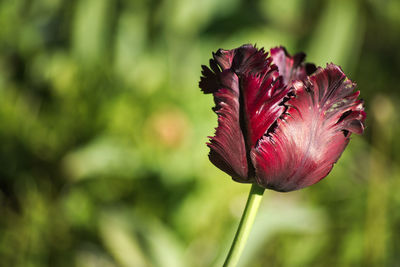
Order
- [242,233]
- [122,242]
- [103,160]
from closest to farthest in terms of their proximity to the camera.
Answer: [242,233] → [122,242] → [103,160]

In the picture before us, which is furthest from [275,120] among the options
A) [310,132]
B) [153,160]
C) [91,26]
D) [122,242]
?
[91,26]

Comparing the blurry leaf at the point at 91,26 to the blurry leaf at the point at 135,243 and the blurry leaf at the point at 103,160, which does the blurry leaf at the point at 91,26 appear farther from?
the blurry leaf at the point at 135,243

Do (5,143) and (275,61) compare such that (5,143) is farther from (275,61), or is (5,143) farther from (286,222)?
(275,61)

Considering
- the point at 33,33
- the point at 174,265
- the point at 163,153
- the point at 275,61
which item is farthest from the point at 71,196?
the point at 275,61

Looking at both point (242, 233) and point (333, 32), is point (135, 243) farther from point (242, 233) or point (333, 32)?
point (242, 233)

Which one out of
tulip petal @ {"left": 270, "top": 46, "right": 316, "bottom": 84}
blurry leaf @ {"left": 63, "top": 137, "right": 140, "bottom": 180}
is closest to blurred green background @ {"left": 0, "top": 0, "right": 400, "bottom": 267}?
blurry leaf @ {"left": 63, "top": 137, "right": 140, "bottom": 180}

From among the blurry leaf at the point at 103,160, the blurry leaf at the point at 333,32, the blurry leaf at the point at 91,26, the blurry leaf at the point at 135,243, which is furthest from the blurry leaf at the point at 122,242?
the blurry leaf at the point at 333,32
